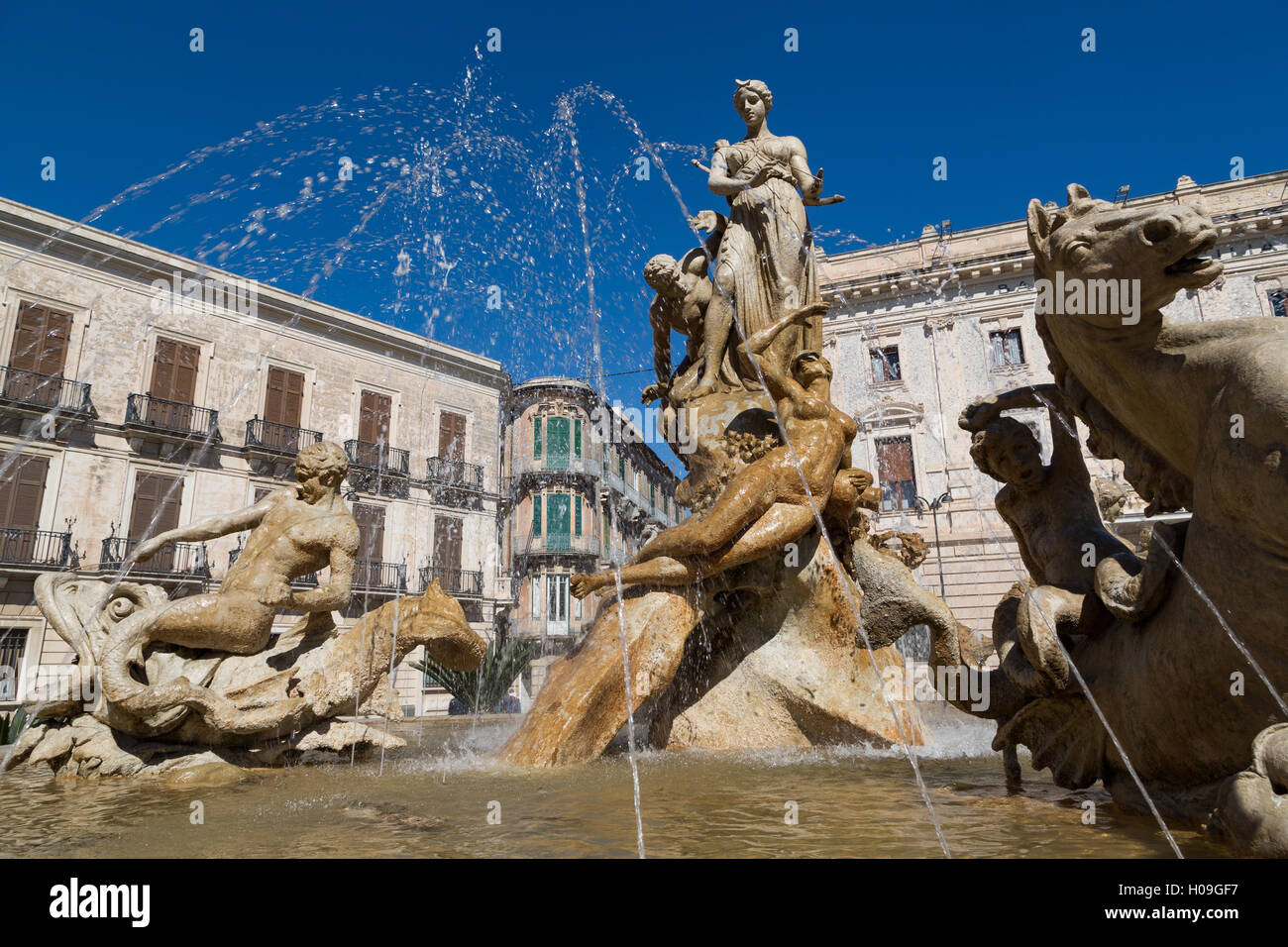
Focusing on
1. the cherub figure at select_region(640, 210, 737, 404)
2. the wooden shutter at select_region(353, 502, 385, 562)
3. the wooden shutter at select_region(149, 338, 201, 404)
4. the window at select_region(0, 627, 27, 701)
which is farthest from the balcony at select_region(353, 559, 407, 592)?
the cherub figure at select_region(640, 210, 737, 404)

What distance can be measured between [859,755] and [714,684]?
99cm

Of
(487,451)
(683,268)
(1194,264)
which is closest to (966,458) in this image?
(487,451)

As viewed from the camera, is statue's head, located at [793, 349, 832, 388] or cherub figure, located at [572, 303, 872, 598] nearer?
cherub figure, located at [572, 303, 872, 598]

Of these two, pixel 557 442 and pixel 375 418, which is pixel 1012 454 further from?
pixel 557 442

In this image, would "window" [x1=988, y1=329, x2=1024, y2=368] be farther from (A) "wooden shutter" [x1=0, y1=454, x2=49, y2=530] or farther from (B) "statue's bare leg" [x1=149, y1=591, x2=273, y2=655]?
(A) "wooden shutter" [x1=0, y1=454, x2=49, y2=530]

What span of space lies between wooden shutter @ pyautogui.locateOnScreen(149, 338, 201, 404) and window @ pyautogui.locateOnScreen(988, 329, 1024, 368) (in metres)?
25.1

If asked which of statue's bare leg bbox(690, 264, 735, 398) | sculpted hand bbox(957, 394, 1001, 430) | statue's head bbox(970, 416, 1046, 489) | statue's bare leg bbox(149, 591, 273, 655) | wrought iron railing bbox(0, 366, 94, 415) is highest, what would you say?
wrought iron railing bbox(0, 366, 94, 415)

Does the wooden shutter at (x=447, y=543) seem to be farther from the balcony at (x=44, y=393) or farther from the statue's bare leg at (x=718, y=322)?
the statue's bare leg at (x=718, y=322)

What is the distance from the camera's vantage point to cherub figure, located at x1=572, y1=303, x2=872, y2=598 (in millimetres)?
4406

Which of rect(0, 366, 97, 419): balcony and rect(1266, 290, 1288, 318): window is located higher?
rect(1266, 290, 1288, 318): window

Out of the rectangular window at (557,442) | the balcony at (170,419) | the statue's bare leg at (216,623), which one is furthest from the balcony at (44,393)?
the statue's bare leg at (216,623)

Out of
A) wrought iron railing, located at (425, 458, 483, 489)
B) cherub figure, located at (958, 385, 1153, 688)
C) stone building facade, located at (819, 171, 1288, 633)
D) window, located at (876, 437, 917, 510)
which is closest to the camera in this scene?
cherub figure, located at (958, 385, 1153, 688)

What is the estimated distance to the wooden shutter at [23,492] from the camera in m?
19.2
